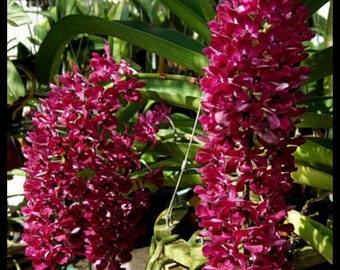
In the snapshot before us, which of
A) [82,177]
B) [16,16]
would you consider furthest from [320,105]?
[16,16]

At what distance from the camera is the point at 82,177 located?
96 centimetres

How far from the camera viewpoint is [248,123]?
620mm

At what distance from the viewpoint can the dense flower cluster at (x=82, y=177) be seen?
2.99 ft

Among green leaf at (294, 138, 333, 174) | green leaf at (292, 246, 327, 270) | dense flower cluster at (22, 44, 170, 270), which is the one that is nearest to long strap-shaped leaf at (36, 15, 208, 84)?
dense flower cluster at (22, 44, 170, 270)

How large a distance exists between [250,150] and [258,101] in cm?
5

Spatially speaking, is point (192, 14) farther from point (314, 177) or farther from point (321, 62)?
point (314, 177)

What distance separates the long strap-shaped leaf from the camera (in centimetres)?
104

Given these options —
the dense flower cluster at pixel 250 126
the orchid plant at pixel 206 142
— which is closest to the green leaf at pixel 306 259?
the orchid plant at pixel 206 142

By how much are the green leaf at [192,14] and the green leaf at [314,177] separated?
0.29 m

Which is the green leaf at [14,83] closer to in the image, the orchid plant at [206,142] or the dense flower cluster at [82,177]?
the orchid plant at [206,142]

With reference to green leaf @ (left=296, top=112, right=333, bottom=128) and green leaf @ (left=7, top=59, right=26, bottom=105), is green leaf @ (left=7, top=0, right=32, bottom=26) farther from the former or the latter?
green leaf @ (left=296, top=112, right=333, bottom=128)

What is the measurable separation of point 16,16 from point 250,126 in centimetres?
80

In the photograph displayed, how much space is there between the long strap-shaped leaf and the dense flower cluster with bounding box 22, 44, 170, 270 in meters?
0.11

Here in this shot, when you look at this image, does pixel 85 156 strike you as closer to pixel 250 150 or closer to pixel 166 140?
pixel 166 140
